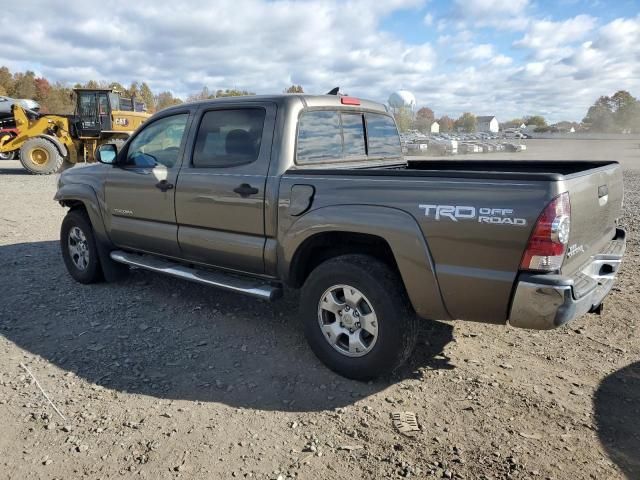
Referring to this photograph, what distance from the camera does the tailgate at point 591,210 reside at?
110 inches

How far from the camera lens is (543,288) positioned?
105 inches

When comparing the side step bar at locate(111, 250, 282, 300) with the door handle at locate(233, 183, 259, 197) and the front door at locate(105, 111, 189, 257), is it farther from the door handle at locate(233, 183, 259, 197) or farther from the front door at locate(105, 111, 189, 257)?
the door handle at locate(233, 183, 259, 197)

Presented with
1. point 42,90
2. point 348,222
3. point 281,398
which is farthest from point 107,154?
point 42,90

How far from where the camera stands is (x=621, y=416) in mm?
3023

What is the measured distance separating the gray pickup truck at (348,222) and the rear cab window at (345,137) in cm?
2

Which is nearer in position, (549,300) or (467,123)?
(549,300)

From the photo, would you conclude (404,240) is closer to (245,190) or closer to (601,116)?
(245,190)

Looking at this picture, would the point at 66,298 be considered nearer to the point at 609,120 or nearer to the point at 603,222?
the point at 603,222

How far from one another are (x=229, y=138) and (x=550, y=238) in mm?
2616

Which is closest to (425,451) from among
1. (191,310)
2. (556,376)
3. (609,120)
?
(556,376)

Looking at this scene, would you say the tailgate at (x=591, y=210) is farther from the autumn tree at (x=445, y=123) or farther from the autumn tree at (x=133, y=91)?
the autumn tree at (x=445, y=123)

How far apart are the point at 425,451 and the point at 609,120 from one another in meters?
89.0

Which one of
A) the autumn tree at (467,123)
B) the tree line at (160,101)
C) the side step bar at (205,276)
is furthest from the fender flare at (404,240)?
the autumn tree at (467,123)

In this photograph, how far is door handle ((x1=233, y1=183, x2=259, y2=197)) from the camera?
3801mm
